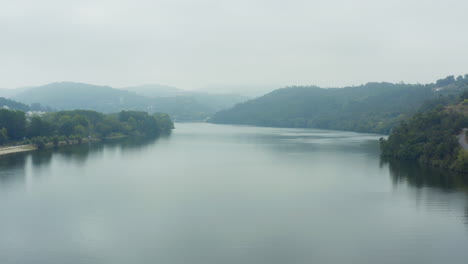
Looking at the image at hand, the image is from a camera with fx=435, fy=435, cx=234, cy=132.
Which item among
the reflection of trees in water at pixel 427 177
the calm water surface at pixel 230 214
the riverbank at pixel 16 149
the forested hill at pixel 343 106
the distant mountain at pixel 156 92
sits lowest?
the calm water surface at pixel 230 214

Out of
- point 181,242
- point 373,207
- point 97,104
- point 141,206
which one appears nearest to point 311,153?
point 373,207

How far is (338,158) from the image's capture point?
19.8 meters

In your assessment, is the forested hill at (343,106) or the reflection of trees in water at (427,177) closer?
the reflection of trees in water at (427,177)

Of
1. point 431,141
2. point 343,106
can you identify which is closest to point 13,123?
point 431,141

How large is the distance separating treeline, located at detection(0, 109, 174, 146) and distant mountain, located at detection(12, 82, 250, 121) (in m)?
36.8

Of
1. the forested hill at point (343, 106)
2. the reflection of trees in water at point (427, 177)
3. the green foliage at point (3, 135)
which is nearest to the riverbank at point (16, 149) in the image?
the green foliage at point (3, 135)

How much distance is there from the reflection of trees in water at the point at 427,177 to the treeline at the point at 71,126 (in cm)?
1835

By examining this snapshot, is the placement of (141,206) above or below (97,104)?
below

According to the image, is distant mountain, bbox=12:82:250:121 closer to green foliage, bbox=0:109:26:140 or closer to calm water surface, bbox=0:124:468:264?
green foliage, bbox=0:109:26:140

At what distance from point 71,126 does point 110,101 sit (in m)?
65.5

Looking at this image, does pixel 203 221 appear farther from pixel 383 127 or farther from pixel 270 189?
pixel 383 127

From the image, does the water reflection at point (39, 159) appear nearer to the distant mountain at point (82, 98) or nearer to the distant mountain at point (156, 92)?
the distant mountain at point (82, 98)

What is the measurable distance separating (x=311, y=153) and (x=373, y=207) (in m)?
11.6

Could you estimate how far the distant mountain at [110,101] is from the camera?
80438 mm
